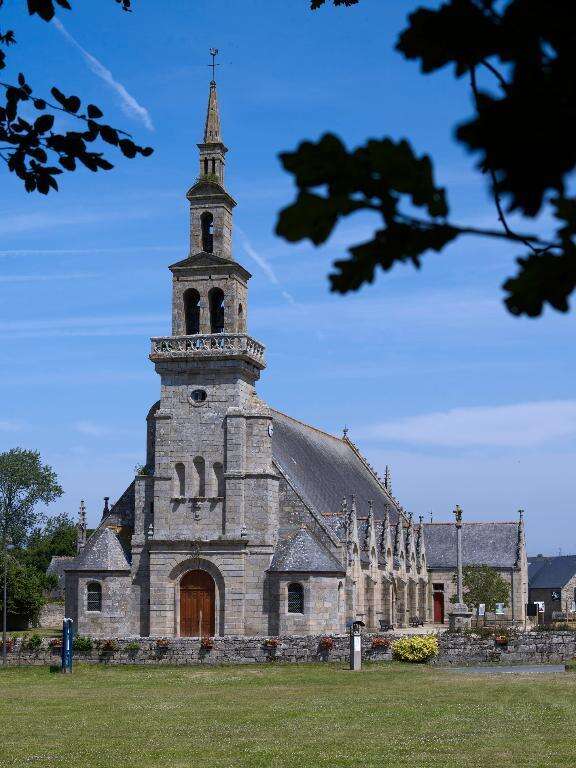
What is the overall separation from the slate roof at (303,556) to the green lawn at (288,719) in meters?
8.52

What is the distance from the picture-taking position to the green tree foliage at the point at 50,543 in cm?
9375

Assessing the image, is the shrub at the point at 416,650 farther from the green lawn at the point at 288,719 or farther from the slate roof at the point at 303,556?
the slate roof at the point at 303,556

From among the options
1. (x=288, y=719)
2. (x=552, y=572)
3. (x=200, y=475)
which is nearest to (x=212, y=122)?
(x=200, y=475)

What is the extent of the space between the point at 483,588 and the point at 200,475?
24194 mm

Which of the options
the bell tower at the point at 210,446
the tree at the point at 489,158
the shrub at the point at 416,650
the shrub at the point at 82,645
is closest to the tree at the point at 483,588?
the bell tower at the point at 210,446

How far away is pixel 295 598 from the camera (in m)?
42.5

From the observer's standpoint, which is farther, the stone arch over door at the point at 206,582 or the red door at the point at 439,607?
the red door at the point at 439,607

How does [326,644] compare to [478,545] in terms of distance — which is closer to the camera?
[326,644]

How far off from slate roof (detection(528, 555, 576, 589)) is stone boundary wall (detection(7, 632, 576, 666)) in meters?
50.8

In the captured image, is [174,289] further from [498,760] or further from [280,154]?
[280,154]

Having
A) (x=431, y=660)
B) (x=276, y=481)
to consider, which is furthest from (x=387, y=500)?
(x=431, y=660)

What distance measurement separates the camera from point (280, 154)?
2938mm

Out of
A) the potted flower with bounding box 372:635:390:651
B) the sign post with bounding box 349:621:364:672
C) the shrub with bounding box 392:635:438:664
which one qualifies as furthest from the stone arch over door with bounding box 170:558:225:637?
the sign post with bounding box 349:621:364:672

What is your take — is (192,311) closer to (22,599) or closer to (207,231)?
(207,231)
